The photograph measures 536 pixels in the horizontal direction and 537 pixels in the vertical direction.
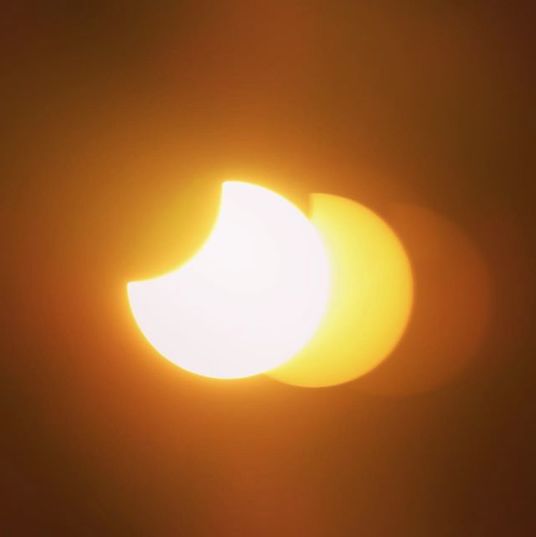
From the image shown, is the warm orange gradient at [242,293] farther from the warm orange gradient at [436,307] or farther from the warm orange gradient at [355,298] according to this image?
the warm orange gradient at [436,307]

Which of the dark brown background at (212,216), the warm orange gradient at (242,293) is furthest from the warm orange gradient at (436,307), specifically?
the warm orange gradient at (242,293)

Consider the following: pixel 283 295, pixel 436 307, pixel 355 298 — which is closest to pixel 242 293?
pixel 283 295

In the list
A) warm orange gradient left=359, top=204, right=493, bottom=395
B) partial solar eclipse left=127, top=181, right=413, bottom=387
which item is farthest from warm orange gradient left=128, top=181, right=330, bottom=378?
warm orange gradient left=359, top=204, right=493, bottom=395

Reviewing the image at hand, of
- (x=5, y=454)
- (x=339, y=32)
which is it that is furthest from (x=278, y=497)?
(x=339, y=32)

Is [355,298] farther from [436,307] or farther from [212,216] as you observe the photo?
[212,216]

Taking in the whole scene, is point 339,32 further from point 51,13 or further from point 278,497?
point 278,497
